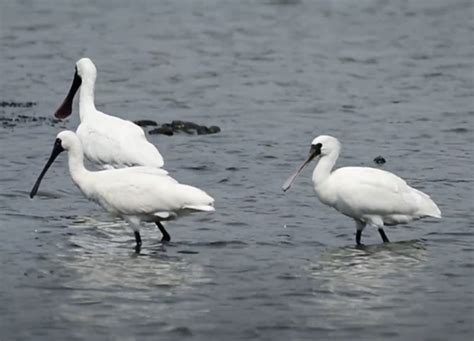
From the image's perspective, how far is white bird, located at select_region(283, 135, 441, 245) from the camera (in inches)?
477

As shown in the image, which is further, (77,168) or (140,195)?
(77,168)

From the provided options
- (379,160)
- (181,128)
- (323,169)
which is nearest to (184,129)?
(181,128)

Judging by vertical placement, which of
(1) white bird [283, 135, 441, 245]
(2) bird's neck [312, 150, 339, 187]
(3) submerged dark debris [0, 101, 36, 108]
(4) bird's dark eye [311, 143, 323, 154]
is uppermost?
(4) bird's dark eye [311, 143, 323, 154]

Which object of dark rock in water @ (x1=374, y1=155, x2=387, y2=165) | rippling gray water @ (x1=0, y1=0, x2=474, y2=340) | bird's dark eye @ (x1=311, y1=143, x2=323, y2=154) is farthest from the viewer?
dark rock in water @ (x1=374, y1=155, x2=387, y2=165)

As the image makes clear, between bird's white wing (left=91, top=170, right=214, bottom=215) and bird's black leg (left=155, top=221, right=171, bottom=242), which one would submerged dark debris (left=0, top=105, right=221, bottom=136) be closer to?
bird's black leg (left=155, top=221, right=171, bottom=242)

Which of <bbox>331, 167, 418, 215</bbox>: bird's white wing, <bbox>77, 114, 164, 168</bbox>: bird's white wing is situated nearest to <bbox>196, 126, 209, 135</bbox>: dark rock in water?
<bbox>77, 114, 164, 168</bbox>: bird's white wing

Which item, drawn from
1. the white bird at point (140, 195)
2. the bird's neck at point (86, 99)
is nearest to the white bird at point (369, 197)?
the white bird at point (140, 195)

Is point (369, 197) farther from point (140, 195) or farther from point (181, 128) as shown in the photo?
point (181, 128)

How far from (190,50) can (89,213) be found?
37.3ft

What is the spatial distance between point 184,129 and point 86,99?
2393 mm

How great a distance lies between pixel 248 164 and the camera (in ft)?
51.6

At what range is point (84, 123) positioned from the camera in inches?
580

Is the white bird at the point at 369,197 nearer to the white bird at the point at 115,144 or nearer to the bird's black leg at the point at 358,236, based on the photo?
the bird's black leg at the point at 358,236

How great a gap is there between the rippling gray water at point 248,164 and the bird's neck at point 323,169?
0.50 m
